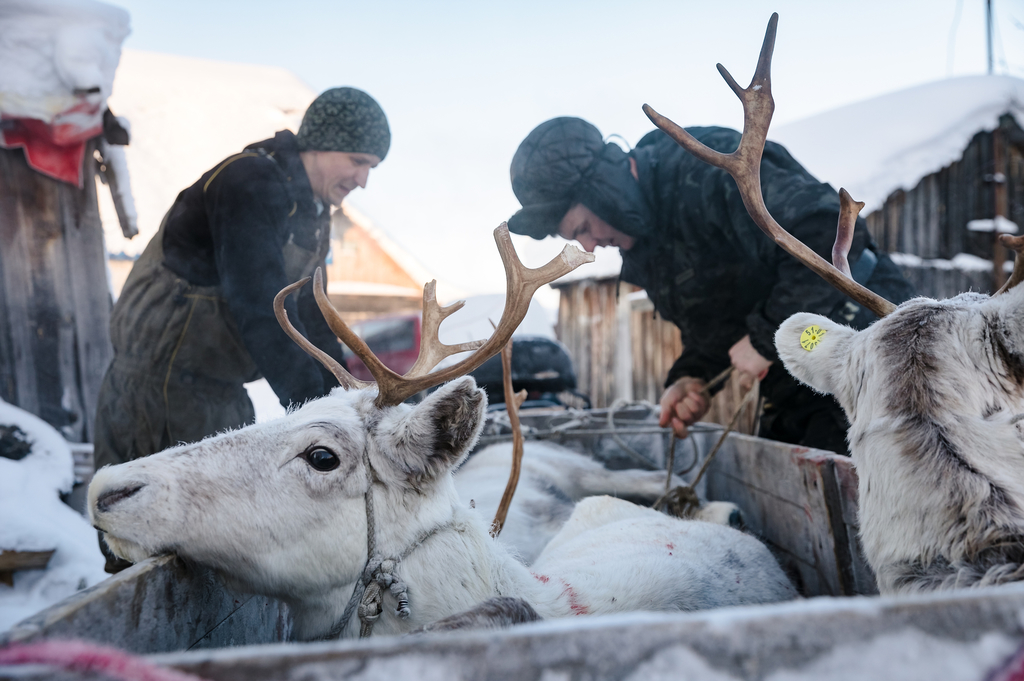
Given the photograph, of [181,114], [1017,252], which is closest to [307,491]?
[1017,252]

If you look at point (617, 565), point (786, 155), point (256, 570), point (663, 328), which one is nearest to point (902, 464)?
point (617, 565)

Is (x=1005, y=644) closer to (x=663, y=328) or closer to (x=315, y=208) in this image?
(x=315, y=208)

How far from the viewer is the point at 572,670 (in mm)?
589

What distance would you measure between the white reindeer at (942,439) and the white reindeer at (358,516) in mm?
669

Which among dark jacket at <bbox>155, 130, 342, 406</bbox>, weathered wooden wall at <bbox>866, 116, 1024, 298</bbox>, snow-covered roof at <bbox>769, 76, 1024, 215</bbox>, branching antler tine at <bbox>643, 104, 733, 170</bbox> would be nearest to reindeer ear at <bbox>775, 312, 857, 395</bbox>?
branching antler tine at <bbox>643, 104, 733, 170</bbox>

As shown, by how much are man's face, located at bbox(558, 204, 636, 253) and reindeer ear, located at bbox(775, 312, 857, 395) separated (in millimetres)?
1347

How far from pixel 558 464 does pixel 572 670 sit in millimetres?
3345

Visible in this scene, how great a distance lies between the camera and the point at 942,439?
3.78 ft

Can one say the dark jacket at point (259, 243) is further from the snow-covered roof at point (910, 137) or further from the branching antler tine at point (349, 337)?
the snow-covered roof at point (910, 137)

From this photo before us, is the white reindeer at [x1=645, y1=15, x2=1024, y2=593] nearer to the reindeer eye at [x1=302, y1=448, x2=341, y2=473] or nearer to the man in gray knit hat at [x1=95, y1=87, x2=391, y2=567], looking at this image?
the reindeer eye at [x1=302, y1=448, x2=341, y2=473]

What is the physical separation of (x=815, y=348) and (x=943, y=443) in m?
0.51

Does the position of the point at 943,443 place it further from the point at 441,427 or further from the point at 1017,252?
the point at 441,427

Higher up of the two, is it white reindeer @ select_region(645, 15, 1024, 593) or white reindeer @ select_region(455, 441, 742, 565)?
white reindeer @ select_region(645, 15, 1024, 593)

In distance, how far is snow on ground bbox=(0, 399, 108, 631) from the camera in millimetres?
2803
